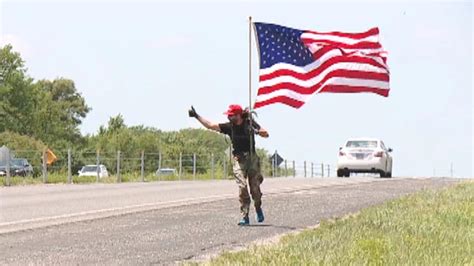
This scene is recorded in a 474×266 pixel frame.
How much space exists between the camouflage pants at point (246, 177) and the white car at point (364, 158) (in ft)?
70.9

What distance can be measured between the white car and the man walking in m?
21.7

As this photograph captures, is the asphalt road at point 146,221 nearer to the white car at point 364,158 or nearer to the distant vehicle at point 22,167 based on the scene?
the white car at point 364,158

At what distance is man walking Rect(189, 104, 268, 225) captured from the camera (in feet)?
46.9

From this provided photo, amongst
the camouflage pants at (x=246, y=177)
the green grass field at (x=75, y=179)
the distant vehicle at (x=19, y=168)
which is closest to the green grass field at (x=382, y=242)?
the camouflage pants at (x=246, y=177)

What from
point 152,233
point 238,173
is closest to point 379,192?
point 238,173

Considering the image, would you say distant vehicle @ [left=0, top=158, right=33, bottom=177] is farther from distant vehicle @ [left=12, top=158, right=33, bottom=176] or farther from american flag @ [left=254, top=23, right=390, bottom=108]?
american flag @ [left=254, top=23, right=390, bottom=108]

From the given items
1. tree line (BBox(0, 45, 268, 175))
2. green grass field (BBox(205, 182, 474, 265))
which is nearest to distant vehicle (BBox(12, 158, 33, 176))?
green grass field (BBox(205, 182, 474, 265))

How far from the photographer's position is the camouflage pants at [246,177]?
47.4 feet

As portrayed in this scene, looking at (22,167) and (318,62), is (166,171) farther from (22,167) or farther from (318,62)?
(318,62)

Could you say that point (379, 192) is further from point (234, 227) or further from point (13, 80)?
point (13, 80)

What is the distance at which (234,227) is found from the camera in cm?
1424

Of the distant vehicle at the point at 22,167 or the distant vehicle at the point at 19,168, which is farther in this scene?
the distant vehicle at the point at 22,167

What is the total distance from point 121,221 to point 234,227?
77.8 inches

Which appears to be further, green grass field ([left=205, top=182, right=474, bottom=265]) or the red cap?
the red cap
